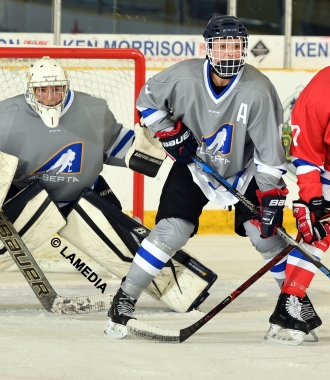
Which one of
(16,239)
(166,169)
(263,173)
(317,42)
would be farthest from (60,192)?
(317,42)

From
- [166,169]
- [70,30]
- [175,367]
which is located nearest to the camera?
[175,367]

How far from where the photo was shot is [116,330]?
2.97 metres

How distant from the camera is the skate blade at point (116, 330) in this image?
2.95m

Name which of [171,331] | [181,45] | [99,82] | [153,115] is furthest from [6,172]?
[181,45]

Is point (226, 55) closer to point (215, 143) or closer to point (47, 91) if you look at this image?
point (215, 143)

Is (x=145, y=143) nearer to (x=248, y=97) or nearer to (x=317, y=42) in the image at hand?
(x=248, y=97)

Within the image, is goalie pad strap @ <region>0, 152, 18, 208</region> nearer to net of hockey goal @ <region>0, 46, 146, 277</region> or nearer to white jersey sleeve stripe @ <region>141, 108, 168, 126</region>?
white jersey sleeve stripe @ <region>141, 108, 168, 126</region>

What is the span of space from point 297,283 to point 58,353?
794 mm

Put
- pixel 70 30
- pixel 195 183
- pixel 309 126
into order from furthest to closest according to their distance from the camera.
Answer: pixel 70 30
pixel 195 183
pixel 309 126

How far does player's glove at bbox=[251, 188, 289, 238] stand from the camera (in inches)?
114

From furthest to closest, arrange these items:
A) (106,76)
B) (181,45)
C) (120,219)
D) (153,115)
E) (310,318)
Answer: (181,45) < (106,76) < (120,219) < (153,115) < (310,318)

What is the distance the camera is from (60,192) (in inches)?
141

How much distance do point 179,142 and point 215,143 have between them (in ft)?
0.38

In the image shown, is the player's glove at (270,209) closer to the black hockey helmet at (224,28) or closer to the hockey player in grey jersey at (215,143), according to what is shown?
the hockey player in grey jersey at (215,143)
